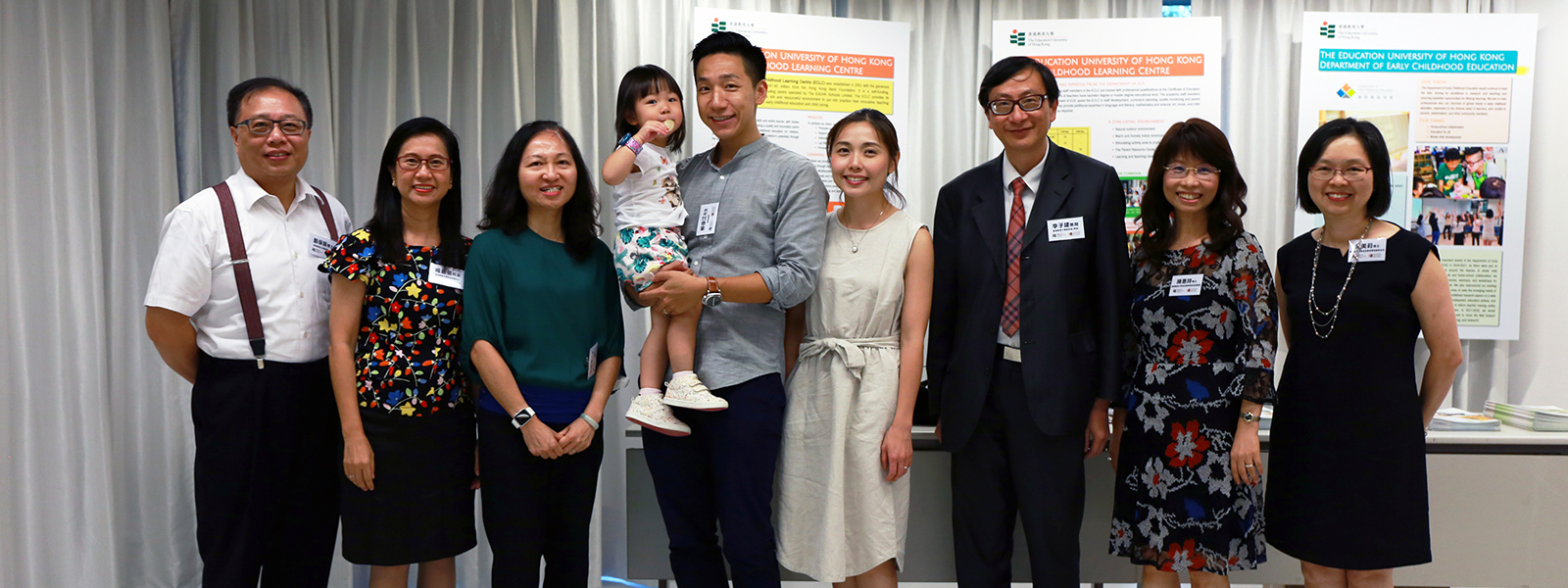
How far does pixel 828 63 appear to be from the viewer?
140 inches

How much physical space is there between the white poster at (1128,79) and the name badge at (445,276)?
2.64 metres

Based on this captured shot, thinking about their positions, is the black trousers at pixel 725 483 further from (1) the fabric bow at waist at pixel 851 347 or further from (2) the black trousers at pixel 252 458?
(2) the black trousers at pixel 252 458

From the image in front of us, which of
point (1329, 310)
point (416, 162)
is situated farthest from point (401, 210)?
point (1329, 310)

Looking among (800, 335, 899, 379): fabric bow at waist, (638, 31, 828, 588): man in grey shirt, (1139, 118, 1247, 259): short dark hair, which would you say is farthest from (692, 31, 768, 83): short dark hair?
(1139, 118, 1247, 259): short dark hair

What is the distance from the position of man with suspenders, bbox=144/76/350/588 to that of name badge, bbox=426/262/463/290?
1.37 feet

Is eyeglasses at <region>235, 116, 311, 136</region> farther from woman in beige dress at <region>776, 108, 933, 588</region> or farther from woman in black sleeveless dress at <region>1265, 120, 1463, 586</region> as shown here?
woman in black sleeveless dress at <region>1265, 120, 1463, 586</region>

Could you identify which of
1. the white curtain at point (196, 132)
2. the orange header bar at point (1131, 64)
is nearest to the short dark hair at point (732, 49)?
the white curtain at point (196, 132)

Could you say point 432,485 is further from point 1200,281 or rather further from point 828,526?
point 1200,281

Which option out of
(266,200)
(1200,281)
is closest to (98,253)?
(266,200)

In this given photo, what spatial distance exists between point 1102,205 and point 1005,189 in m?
0.27

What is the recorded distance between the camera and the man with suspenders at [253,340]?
6.85 feet

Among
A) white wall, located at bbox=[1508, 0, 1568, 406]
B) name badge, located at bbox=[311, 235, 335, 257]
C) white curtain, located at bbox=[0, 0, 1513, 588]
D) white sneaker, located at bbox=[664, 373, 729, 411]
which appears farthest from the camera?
white wall, located at bbox=[1508, 0, 1568, 406]

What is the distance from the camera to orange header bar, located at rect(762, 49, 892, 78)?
352 centimetres

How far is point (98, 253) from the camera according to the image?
299cm
